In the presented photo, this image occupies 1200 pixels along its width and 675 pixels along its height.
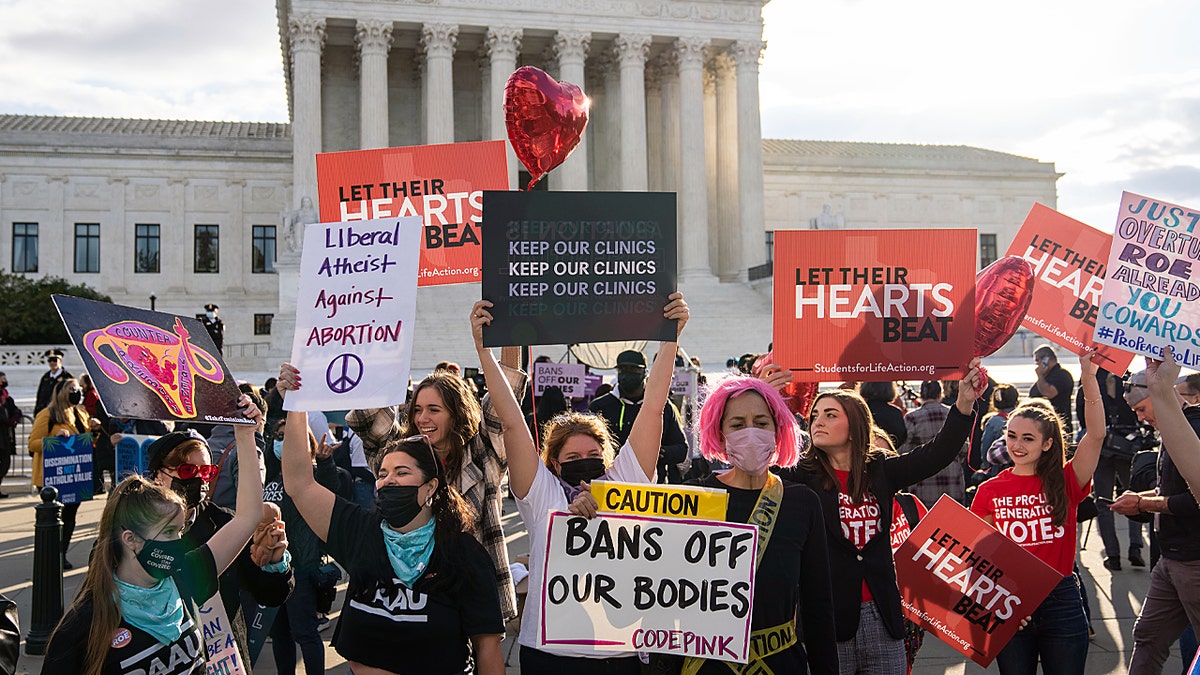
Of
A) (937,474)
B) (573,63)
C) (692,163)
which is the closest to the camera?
(937,474)

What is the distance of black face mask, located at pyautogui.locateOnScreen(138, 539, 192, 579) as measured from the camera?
3279 mm

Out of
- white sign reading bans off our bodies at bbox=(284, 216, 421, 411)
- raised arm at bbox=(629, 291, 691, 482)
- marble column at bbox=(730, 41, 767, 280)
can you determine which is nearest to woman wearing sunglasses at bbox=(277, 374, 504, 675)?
white sign reading bans off our bodies at bbox=(284, 216, 421, 411)

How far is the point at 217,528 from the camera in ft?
14.2

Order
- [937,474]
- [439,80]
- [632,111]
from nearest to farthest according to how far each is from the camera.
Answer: [937,474] → [439,80] → [632,111]

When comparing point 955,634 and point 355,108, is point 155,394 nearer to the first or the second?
point 955,634

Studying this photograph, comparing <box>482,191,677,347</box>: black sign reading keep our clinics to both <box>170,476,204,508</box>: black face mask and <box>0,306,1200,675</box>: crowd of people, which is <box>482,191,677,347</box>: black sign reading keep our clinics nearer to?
<box>0,306,1200,675</box>: crowd of people

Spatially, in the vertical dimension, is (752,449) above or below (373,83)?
below

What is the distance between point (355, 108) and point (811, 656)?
150ft

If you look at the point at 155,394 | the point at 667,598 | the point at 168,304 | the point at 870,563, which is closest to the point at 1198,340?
the point at 870,563

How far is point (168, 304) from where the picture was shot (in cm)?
4522

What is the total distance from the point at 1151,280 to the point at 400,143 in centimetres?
4261

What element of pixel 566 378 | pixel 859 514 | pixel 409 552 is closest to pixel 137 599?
pixel 409 552

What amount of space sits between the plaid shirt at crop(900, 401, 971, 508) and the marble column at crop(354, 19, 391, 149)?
115ft

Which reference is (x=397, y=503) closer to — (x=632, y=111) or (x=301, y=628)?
(x=301, y=628)
